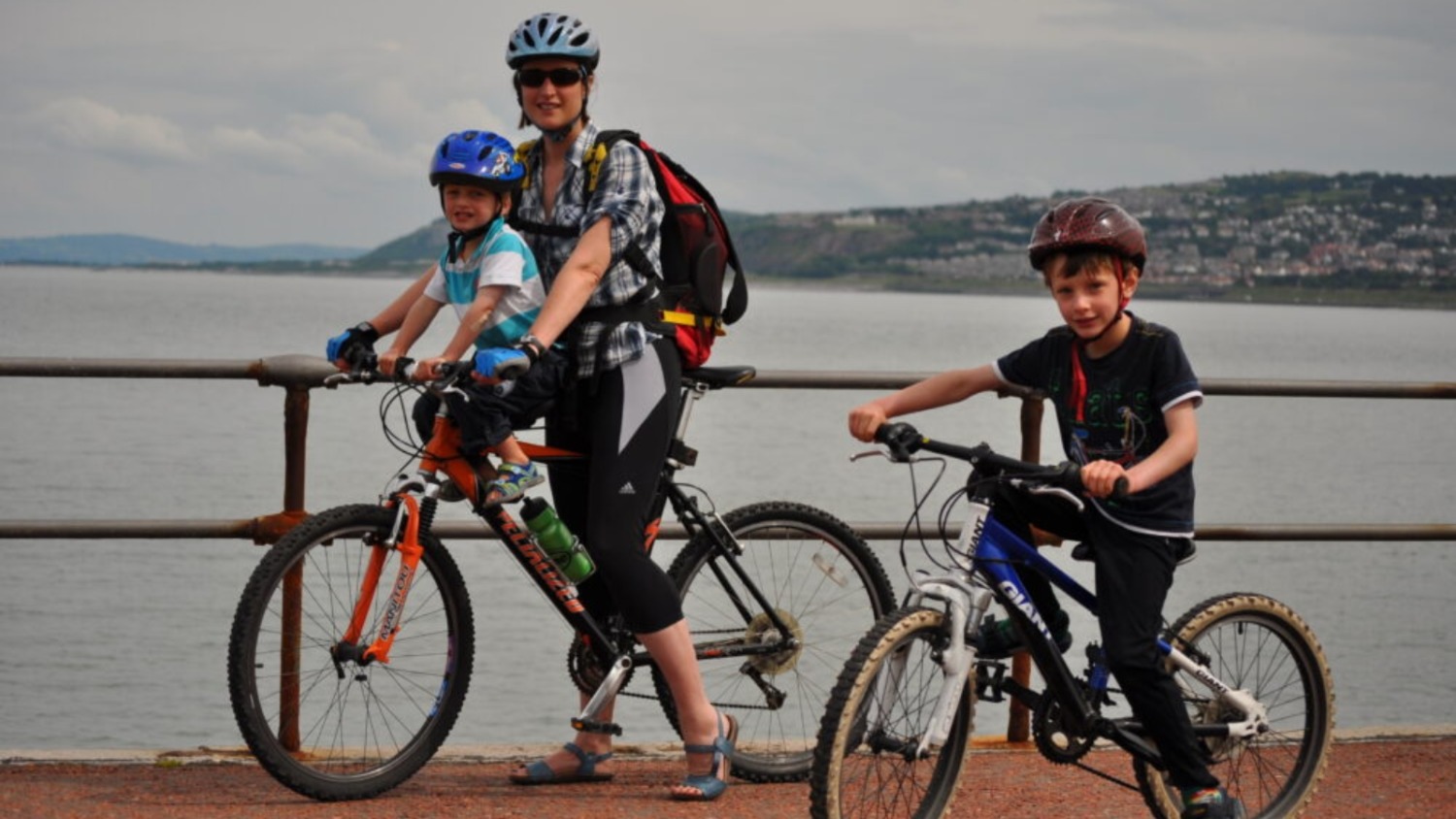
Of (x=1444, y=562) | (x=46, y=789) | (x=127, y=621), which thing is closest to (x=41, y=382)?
(x=127, y=621)

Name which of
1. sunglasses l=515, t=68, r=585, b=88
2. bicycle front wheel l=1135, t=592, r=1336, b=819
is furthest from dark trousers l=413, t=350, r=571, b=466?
bicycle front wheel l=1135, t=592, r=1336, b=819

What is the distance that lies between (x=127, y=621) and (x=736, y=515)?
22.2m

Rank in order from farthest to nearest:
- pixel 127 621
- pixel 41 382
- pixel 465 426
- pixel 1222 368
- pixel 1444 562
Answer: pixel 1222 368 < pixel 41 382 < pixel 1444 562 < pixel 127 621 < pixel 465 426

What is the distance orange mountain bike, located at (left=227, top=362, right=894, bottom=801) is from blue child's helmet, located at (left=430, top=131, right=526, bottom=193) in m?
0.50

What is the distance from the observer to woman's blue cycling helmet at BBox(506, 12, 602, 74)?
190 inches

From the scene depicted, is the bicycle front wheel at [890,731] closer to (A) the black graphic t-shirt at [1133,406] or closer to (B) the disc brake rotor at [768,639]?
(A) the black graphic t-shirt at [1133,406]

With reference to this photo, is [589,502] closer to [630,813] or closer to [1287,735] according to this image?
[630,813]

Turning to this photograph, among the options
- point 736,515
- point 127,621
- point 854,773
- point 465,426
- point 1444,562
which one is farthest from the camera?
point 1444,562

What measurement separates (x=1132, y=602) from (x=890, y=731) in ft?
2.07

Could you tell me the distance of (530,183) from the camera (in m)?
5.02

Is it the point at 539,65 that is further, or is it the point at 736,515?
the point at 736,515

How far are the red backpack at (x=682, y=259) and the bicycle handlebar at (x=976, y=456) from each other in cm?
86

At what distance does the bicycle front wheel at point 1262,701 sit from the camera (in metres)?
4.73

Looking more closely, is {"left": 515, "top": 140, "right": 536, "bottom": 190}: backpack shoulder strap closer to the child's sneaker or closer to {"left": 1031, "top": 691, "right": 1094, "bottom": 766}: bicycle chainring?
the child's sneaker
